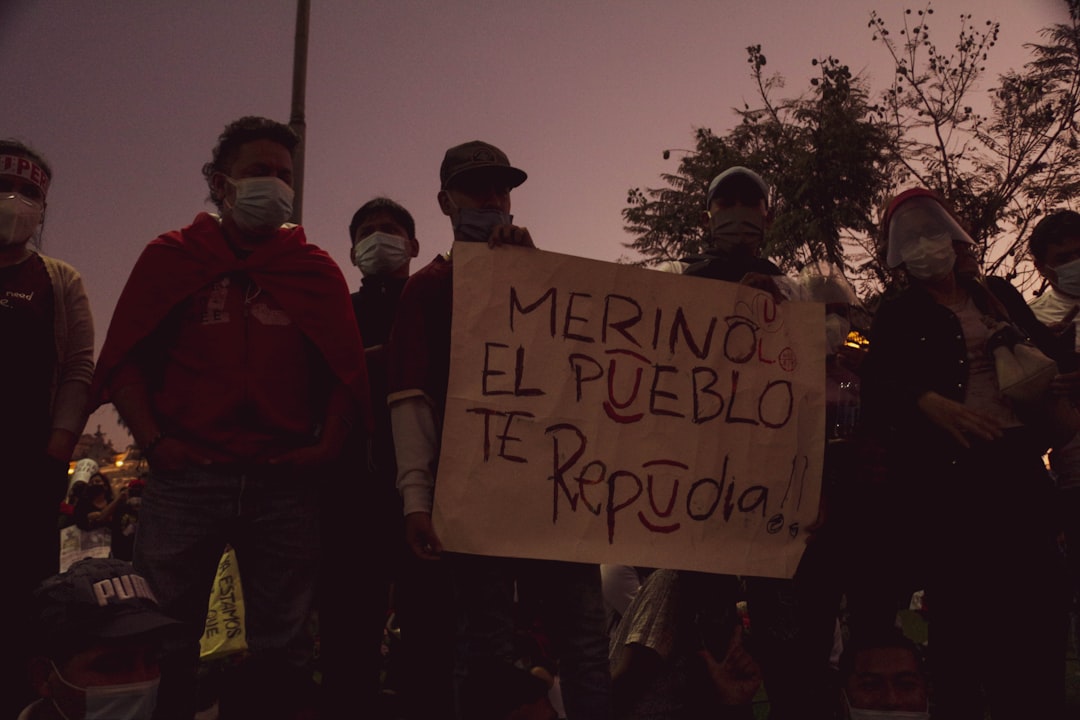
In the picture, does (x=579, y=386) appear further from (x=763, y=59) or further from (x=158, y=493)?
(x=763, y=59)

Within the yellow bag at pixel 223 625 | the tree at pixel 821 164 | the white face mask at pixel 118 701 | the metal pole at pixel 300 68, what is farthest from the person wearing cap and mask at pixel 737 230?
the tree at pixel 821 164

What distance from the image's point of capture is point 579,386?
2.70m

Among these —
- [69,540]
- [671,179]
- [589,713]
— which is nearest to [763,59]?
[671,179]

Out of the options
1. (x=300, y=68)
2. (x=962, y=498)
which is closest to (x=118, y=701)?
(x=962, y=498)

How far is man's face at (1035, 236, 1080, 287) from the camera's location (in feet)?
11.9

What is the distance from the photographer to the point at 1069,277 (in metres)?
3.59

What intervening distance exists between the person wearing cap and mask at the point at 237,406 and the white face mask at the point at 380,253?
1.03 meters

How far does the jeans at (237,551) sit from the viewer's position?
8.60 feet

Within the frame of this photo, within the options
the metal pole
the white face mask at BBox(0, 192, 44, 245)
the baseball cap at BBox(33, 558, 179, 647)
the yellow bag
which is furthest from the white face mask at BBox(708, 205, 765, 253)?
the metal pole

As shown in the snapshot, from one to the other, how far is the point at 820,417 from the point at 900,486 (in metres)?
0.36

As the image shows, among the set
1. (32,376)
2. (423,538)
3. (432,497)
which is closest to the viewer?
(423,538)

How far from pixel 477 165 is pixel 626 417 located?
3.09ft

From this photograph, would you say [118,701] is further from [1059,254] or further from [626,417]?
[1059,254]

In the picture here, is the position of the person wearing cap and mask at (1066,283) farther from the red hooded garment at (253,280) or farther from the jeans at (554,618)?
the red hooded garment at (253,280)
